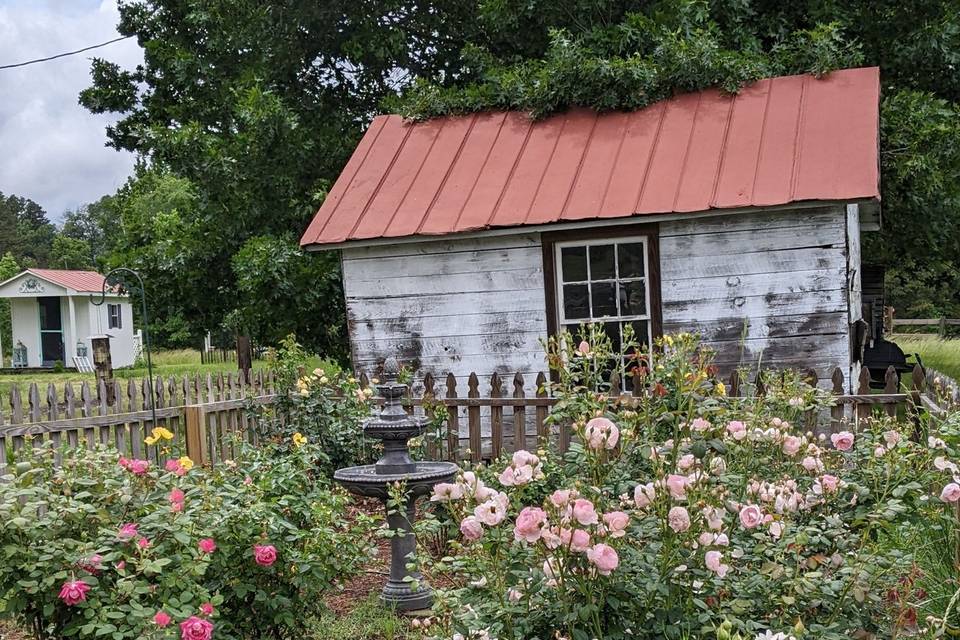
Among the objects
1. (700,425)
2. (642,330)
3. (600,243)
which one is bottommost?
(700,425)

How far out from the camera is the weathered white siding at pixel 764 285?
305 inches

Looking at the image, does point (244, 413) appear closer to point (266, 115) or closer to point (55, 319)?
point (266, 115)

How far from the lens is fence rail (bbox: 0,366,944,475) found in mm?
6477

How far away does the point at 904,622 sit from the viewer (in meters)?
3.03

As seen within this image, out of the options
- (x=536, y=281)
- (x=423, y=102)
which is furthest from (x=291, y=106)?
(x=536, y=281)

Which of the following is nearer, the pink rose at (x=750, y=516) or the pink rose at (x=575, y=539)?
the pink rose at (x=575, y=539)

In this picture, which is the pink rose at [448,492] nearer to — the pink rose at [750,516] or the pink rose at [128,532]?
the pink rose at [750,516]

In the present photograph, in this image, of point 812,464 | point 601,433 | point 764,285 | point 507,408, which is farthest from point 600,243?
point 601,433

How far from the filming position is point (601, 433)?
9.80ft

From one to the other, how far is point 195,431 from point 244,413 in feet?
2.38

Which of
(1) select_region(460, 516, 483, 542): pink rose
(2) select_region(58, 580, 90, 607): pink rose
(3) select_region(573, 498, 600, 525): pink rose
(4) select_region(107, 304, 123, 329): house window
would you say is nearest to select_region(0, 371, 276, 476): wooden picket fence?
(2) select_region(58, 580, 90, 607): pink rose

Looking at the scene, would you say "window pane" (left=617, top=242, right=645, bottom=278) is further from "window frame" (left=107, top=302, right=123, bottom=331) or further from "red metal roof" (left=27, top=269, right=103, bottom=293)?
"window frame" (left=107, top=302, right=123, bottom=331)

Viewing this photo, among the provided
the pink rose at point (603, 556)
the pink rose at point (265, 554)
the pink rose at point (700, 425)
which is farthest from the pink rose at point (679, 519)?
the pink rose at point (265, 554)

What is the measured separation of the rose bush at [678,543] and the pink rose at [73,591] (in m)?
1.33
